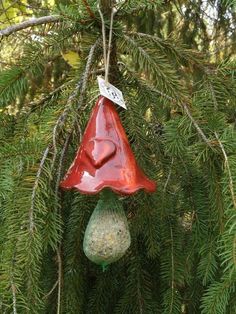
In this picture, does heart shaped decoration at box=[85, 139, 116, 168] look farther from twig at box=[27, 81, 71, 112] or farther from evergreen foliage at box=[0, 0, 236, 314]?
twig at box=[27, 81, 71, 112]

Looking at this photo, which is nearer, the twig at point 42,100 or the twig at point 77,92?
the twig at point 77,92

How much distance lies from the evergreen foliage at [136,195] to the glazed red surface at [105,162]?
10 cm

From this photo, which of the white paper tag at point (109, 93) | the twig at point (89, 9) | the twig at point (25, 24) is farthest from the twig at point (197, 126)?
the twig at point (25, 24)

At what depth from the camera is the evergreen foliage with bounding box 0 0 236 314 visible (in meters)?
0.99

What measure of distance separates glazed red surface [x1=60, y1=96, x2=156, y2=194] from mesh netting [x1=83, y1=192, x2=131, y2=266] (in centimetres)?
8

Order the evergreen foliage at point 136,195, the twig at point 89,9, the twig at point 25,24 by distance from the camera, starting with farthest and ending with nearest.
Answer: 1. the twig at point 25,24
2. the twig at point 89,9
3. the evergreen foliage at point 136,195

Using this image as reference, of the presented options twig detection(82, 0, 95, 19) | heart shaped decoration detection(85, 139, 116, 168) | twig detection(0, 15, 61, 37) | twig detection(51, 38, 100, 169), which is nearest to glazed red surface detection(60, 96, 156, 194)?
heart shaped decoration detection(85, 139, 116, 168)

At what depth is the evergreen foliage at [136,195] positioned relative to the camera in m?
0.99

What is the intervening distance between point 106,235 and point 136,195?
363 millimetres

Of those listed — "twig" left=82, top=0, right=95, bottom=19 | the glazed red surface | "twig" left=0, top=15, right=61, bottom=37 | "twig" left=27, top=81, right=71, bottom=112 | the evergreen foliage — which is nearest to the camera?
the glazed red surface

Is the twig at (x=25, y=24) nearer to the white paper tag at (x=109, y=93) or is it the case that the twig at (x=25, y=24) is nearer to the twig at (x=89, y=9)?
the twig at (x=89, y=9)

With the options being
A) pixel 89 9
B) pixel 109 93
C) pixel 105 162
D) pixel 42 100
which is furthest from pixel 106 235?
pixel 42 100

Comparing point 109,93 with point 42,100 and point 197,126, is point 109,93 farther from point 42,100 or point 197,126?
point 42,100

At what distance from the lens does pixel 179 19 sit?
273 cm
